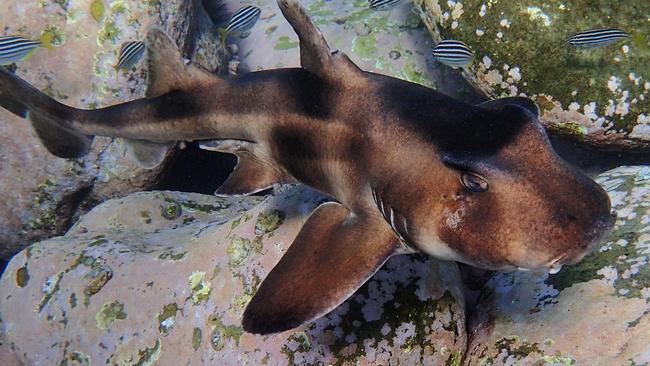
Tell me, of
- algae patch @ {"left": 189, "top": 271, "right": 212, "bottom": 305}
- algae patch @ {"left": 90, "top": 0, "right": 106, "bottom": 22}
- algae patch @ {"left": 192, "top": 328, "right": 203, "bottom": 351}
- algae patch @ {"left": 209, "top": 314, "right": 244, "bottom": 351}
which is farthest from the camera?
algae patch @ {"left": 90, "top": 0, "right": 106, "bottom": 22}

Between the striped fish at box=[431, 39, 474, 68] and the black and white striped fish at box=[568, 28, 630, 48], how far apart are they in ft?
2.97

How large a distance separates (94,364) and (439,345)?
3039 mm

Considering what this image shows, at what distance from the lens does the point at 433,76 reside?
636cm

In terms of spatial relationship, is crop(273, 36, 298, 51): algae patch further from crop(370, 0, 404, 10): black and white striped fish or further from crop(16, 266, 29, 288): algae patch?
crop(16, 266, 29, 288): algae patch

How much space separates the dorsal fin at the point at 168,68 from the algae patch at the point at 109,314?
2060mm

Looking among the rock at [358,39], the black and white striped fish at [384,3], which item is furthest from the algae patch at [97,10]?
the black and white striped fish at [384,3]

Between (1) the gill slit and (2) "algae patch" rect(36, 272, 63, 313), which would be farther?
(2) "algae patch" rect(36, 272, 63, 313)

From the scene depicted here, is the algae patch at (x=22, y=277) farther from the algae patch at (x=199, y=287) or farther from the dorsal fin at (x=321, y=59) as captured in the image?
the dorsal fin at (x=321, y=59)

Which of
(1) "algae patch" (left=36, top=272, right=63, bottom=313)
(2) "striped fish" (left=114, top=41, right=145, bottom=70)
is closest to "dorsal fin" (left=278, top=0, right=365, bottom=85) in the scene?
(2) "striped fish" (left=114, top=41, right=145, bottom=70)

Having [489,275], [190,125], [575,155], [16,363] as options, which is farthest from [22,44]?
[575,155]

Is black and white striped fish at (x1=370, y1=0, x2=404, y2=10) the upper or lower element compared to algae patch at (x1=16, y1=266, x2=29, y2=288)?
upper

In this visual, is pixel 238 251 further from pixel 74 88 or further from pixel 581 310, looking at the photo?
pixel 74 88

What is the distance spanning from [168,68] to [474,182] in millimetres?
2412

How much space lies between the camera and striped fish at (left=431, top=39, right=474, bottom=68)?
452 centimetres
